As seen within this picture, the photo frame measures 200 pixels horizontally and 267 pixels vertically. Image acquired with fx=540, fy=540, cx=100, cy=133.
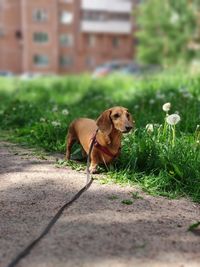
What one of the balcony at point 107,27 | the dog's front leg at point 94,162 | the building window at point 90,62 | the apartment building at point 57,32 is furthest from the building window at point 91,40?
the dog's front leg at point 94,162

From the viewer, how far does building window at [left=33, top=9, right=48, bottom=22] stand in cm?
4875

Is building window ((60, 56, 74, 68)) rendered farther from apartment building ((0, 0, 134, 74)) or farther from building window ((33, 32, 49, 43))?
building window ((33, 32, 49, 43))

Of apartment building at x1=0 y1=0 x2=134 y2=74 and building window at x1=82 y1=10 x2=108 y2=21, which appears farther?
building window at x1=82 y1=10 x2=108 y2=21

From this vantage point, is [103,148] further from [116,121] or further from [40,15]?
[40,15]

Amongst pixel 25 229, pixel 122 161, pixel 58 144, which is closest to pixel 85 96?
pixel 58 144

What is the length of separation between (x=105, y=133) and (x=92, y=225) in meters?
1.15

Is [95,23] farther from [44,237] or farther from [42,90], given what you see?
[44,237]

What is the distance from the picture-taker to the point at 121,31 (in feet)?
176

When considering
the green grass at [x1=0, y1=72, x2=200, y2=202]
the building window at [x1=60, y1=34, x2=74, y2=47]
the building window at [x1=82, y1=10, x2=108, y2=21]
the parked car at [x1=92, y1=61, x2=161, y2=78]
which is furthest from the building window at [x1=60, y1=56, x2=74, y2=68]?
the green grass at [x1=0, y1=72, x2=200, y2=202]

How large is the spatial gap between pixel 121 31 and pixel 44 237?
51.4m

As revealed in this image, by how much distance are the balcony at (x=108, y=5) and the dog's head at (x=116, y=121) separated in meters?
47.1

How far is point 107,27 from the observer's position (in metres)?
53.0

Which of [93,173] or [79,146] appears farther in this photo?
[79,146]

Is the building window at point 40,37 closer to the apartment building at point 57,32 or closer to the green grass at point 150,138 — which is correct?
the apartment building at point 57,32
